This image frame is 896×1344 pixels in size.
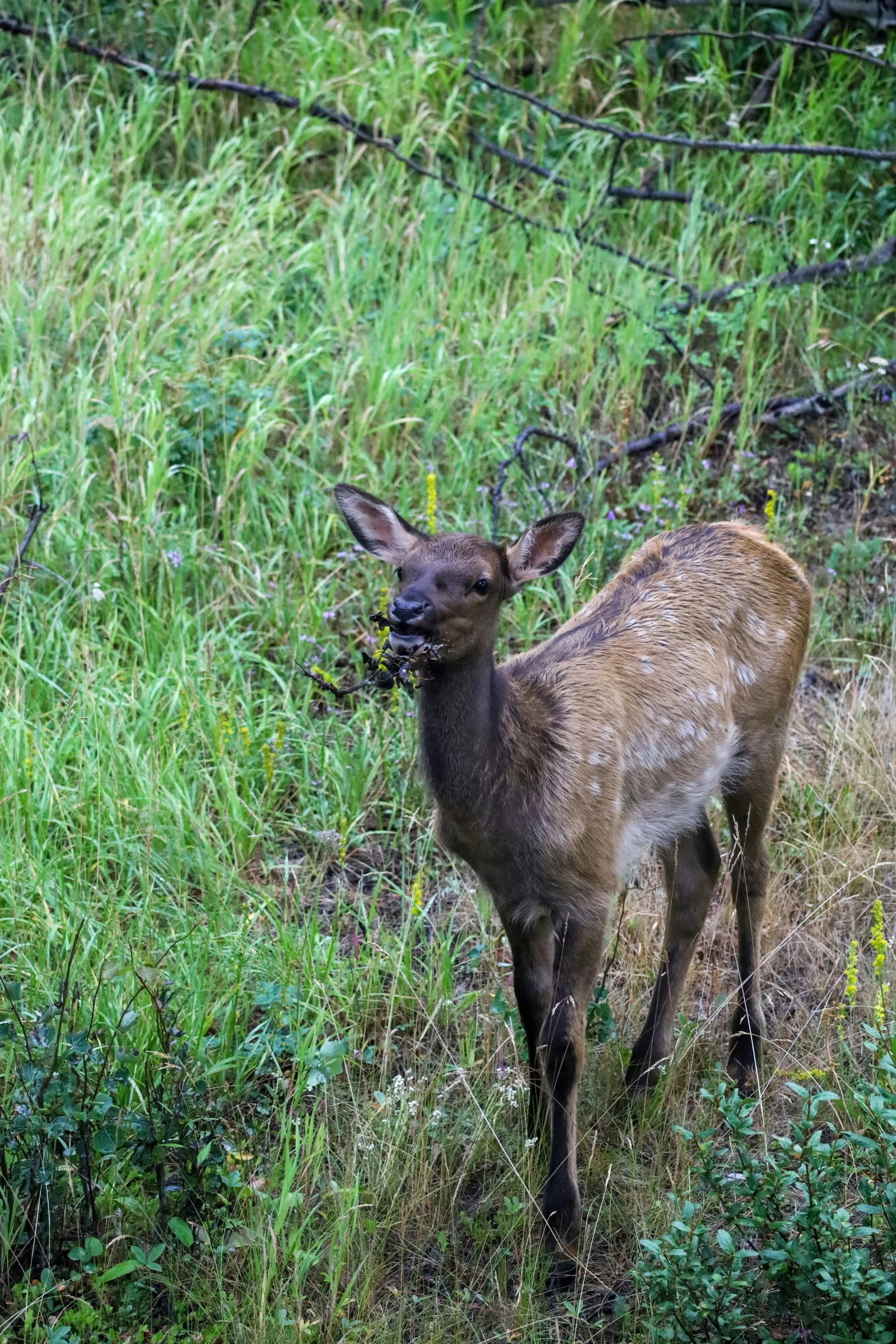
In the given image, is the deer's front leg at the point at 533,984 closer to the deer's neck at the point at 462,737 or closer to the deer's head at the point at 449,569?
the deer's neck at the point at 462,737

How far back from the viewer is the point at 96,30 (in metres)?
8.61

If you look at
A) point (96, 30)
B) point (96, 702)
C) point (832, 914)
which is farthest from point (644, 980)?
point (96, 30)

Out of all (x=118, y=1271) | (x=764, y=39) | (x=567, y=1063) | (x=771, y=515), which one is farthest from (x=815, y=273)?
(x=118, y=1271)

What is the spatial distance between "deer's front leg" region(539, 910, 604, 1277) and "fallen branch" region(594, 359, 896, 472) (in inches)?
131

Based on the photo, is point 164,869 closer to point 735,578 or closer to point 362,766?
point 362,766

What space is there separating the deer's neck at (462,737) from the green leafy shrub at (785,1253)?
1030mm

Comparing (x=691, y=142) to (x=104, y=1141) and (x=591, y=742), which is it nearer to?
(x=591, y=742)

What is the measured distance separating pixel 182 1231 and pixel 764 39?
7.19 meters

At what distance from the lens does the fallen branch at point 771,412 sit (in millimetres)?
7047

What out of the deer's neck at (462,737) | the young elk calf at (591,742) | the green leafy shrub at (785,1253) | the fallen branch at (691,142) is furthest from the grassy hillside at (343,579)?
the deer's neck at (462,737)

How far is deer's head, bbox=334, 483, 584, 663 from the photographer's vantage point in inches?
151

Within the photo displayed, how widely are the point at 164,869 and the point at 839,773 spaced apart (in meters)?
2.60

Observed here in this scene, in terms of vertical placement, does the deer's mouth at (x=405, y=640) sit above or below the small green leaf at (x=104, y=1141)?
above

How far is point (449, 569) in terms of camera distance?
3.95m
